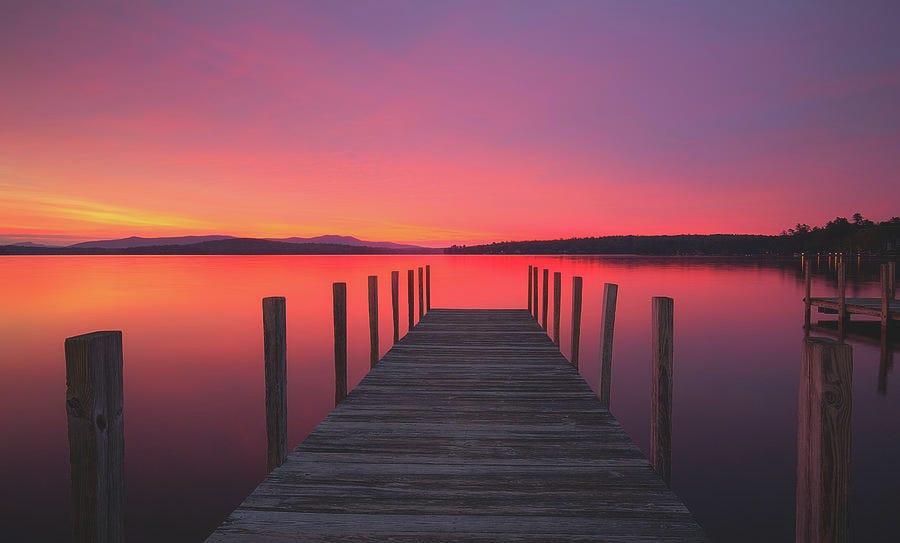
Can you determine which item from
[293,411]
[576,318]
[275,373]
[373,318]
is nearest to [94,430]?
[275,373]

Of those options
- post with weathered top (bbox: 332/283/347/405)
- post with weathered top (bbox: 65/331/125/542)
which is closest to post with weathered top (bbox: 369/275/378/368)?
post with weathered top (bbox: 332/283/347/405)

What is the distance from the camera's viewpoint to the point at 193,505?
274 inches

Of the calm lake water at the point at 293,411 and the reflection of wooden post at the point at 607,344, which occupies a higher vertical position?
the reflection of wooden post at the point at 607,344

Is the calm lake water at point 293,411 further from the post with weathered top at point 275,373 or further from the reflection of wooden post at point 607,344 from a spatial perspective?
the post with weathered top at point 275,373

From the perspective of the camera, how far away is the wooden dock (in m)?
3.16

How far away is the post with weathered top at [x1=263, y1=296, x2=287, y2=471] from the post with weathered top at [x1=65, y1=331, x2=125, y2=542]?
227 cm

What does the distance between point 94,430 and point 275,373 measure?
2.52m

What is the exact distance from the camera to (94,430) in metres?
2.11

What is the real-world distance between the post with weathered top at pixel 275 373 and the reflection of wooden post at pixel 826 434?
3944 millimetres

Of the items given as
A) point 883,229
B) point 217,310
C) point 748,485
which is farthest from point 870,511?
point 883,229

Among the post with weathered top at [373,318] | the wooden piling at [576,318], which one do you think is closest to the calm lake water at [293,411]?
the wooden piling at [576,318]

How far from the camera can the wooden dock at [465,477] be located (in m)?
3.16

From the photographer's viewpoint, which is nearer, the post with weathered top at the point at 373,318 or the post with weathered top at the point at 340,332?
the post with weathered top at the point at 340,332

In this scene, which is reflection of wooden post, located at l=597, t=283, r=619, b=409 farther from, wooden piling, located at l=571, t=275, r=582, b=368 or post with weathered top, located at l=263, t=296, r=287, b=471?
post with weathered top, located at l=263, t=296, r=287, b=471
